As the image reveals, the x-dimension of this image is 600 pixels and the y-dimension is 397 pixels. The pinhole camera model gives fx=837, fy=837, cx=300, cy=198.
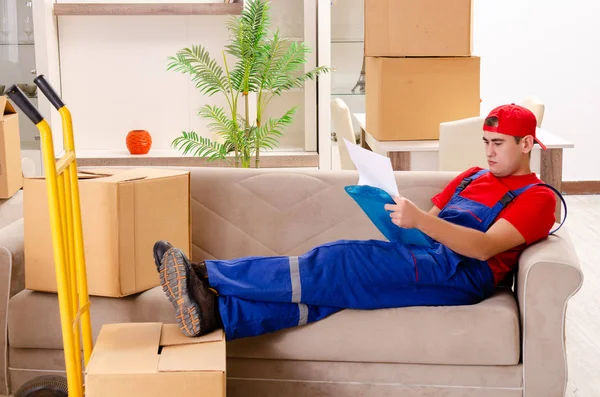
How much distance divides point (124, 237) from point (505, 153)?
46.2 inches

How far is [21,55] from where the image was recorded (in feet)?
16.0

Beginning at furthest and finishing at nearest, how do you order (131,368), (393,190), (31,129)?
(31,129)
(393,190)
(131,368)

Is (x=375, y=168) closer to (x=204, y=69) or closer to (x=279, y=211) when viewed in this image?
(x=279, y=211)

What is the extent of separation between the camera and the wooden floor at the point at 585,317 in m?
2.89

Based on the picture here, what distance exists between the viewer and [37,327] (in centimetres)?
247

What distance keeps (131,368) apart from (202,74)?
273 cm

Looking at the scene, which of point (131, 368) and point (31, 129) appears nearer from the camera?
point (131, 368)

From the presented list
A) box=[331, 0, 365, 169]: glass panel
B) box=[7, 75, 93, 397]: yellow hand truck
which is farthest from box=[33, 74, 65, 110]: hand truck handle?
box=[331, 0, 365, 169]: glass panel

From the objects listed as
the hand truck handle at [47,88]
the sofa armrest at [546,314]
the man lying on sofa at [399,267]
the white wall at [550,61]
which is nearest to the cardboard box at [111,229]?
the man lying on sofa at [399,267]

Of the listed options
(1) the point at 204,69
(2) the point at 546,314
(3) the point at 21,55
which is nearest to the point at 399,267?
(2) the point at 546,314

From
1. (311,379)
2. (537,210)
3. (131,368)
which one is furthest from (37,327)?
(537,210)

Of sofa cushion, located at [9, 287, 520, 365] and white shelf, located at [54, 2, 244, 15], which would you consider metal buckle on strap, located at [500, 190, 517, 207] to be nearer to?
sofa cushion, located at [9, 287, 520, 365]

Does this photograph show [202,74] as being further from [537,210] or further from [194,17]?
[537,210]

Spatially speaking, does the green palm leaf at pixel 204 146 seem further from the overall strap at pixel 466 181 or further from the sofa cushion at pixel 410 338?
the sofa cushion at pixel 410 338
